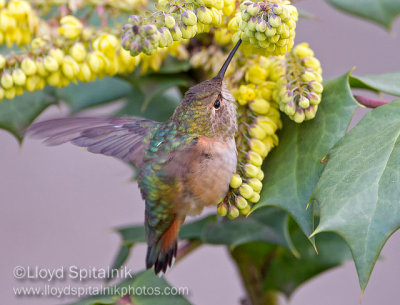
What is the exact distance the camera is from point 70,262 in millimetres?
3762

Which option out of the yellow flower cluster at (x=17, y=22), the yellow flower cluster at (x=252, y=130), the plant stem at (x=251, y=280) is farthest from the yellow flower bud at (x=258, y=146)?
the yellow flower cluster at (x=17, y=22)

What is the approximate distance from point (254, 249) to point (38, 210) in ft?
9.23

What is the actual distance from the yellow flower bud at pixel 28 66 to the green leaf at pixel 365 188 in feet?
1.82

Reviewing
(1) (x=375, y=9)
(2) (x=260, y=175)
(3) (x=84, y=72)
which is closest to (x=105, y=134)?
(3) (x=84, y=72)

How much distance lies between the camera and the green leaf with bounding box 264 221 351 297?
141cm

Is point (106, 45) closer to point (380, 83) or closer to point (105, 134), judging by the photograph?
point (105, 134)

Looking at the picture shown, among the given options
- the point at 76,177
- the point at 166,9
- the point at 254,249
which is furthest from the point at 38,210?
the point at 166,9

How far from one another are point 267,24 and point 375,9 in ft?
2.01

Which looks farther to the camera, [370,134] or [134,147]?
[134,147]

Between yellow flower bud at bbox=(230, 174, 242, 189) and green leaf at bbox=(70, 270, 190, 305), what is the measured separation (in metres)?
0.27

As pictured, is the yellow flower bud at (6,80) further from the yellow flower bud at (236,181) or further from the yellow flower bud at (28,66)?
the yellow flower bud at (236,181)

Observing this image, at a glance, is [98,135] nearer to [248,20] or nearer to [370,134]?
[248,20]

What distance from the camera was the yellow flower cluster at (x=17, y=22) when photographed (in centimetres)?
116

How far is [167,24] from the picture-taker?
909 mm
